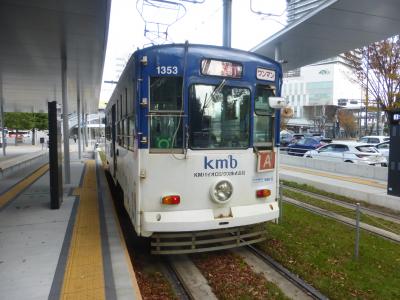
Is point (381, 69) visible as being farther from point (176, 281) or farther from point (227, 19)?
point (176, 281)

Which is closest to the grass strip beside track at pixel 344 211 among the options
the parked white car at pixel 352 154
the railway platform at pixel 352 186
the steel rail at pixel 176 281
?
the railway platform at pixel 352 186

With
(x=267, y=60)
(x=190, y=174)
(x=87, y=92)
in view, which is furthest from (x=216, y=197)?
(x=87, y=92)

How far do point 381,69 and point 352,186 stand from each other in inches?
394

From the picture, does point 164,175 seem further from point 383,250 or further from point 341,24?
Answer: point 341,24

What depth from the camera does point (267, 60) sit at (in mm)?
5664

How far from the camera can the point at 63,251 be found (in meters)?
5.23

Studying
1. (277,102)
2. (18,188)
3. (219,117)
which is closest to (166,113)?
(219,117)

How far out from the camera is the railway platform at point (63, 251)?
4.02 m

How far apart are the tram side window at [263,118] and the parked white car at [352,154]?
1175cm

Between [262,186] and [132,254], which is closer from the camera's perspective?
[262,186]

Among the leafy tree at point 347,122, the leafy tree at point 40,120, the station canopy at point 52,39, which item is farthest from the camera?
the leafy tree at point 347,122

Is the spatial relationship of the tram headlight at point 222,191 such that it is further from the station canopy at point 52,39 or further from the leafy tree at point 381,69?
the leafy tree at point 381,69

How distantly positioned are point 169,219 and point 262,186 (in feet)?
5.45

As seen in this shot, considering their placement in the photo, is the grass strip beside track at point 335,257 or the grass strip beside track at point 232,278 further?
the grass strip beside track at point 335,257
